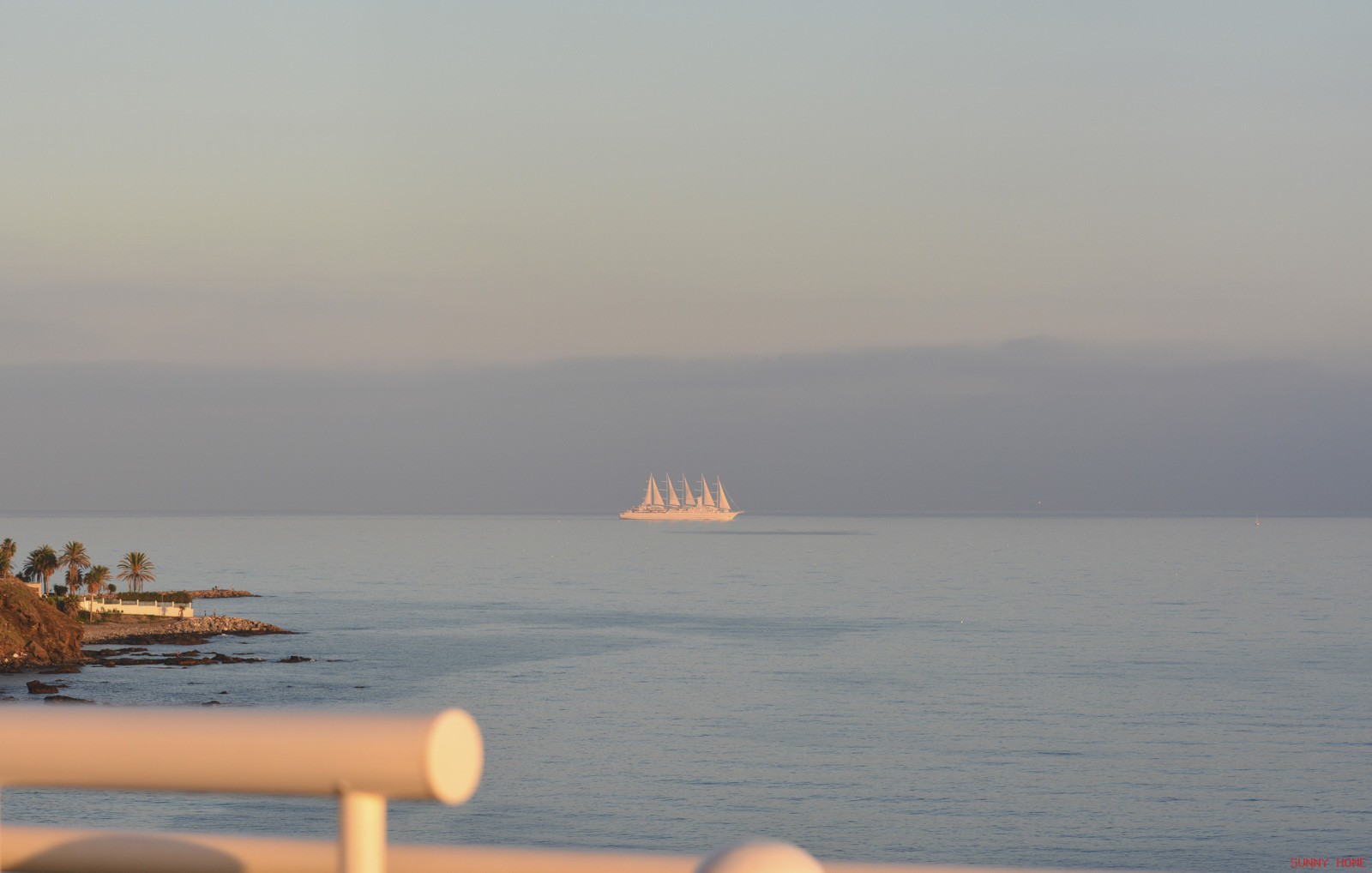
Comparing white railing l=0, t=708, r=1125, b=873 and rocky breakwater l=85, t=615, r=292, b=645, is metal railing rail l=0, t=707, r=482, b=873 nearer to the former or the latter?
white railing l=0, t=708, r=1125, b=873

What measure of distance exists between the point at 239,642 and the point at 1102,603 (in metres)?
88.0

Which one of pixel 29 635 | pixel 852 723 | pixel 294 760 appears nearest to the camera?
pixel 294 760

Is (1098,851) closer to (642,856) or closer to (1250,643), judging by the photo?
(642,856)

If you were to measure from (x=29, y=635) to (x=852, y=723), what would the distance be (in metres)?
48.4

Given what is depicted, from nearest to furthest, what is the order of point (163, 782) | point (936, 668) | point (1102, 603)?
1. point (163, 782)
2. point (936, 668)
3. point (1102, 603)

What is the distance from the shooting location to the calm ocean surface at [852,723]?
4784 centimetres

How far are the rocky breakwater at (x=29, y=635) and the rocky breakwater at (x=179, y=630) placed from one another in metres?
8.43

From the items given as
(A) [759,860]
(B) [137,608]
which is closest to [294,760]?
Answer: (A) [759,860]

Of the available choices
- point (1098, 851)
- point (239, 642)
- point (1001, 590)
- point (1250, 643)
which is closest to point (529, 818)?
point (1098, 851)

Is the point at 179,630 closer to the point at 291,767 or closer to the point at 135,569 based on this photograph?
the point at 135,569

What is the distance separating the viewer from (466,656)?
305ft

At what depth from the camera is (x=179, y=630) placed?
325ft

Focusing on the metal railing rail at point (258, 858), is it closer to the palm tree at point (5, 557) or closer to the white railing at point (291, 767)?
the white railing at point (291, 767)

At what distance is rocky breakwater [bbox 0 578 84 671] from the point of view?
7756 centimetres
